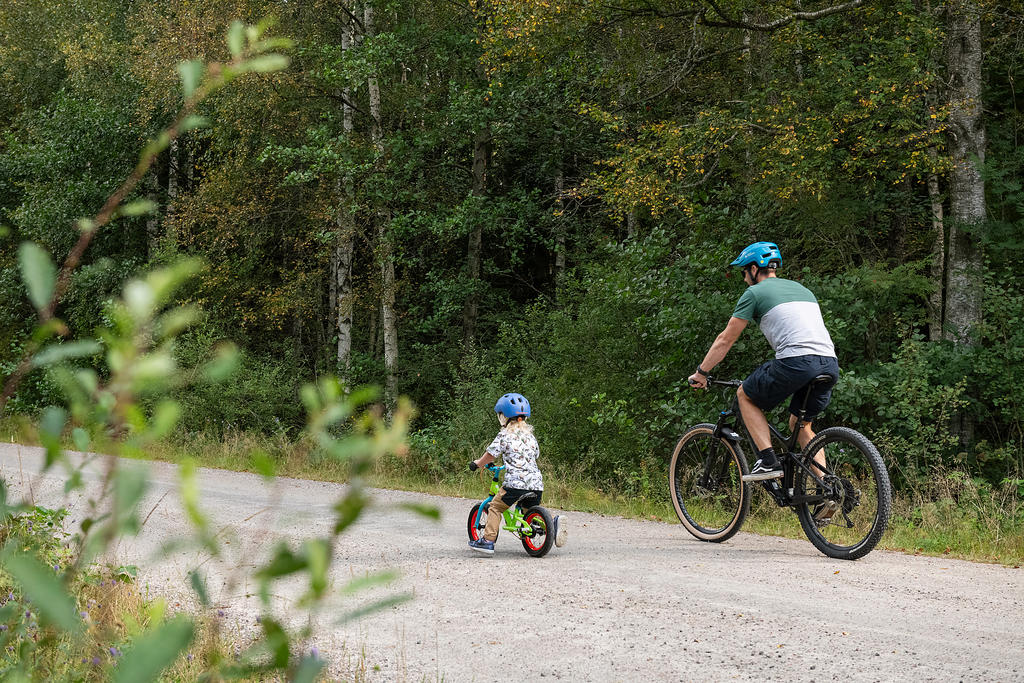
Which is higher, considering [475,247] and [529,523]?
[475,247]

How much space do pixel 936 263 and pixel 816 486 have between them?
6.21 m

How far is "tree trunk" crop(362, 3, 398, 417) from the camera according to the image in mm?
20203

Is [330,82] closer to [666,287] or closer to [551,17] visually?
[551,17]

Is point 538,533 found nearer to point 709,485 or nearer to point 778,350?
point 709,485

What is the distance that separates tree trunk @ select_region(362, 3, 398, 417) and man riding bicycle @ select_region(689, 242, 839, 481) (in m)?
12.9

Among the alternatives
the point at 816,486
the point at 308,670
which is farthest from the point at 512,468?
the point at 308,670

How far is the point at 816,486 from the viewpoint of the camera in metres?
7.01

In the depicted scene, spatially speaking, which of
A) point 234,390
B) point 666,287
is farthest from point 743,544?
point 234,390

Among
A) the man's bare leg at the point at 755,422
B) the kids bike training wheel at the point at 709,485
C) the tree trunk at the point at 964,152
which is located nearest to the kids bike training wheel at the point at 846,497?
the man's bare leg at the point at 755,422

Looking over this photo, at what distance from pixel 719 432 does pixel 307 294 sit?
16.9 m

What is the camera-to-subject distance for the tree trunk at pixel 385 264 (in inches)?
795

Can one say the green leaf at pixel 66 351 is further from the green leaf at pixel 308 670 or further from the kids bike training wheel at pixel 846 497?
the kids bike training wheel at pixel 846 497

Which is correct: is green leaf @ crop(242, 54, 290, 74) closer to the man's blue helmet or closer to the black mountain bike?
the black mountain bike

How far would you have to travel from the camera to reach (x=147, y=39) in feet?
76.1
